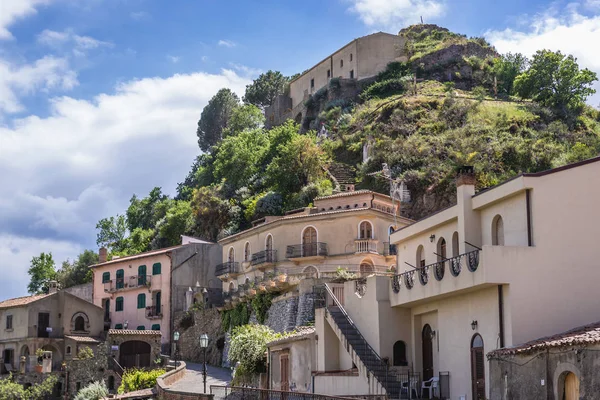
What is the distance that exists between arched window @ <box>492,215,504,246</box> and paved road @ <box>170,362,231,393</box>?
51.9 ft

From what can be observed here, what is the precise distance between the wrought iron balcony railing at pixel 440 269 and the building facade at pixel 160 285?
3021 cm

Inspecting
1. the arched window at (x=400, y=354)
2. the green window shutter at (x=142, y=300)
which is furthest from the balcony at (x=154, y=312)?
the arched window at (x=400, y=354)

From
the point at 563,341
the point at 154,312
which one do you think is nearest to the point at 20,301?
the point at 154,312

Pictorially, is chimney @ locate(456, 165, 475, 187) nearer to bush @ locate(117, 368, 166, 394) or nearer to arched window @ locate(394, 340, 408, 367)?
arched window @ locate(394, 340, 408, 367)

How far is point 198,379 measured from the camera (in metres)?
44.8

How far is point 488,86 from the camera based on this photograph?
301ft

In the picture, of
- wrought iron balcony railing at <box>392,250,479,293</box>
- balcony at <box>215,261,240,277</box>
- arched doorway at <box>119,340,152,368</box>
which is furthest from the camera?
balcony at <box>215,261,240,277</box>

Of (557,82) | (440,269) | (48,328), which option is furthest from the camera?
(557,82)

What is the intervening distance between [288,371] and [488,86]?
2481 inches

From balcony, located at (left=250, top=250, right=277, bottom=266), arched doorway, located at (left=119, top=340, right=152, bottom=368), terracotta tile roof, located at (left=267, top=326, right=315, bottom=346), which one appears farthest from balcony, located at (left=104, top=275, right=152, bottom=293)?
terracotta tile roof, located at (left=267, top=326, right=315, bottom=346)

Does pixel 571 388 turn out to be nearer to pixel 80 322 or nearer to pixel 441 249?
pixel 441 249

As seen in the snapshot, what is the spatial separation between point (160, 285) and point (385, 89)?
38741 millimetres

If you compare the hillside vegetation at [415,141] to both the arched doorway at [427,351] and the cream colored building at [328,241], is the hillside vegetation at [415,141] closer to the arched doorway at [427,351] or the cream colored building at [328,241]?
the cream colored building at [328,241]

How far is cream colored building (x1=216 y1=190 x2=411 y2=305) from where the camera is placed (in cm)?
5116
